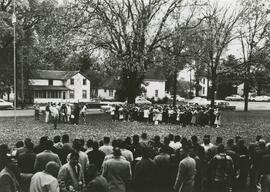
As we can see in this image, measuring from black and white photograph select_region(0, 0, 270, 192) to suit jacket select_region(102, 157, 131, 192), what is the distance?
0.02m

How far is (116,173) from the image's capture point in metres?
9.75

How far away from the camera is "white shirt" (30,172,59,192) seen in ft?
26.1

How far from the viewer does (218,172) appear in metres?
11.0

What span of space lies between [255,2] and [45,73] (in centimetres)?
4897

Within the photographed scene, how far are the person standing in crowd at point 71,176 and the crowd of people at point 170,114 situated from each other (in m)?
24.3

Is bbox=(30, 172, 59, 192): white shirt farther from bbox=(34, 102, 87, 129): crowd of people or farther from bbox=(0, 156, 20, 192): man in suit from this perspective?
bbox=(34, 102, 87, 129): crowd of people

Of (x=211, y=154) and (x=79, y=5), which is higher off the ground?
(x=79, y=5)

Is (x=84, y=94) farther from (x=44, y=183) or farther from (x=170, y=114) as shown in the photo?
(x=44, y=183)

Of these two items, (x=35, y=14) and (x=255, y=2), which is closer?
(x=255, y=2)

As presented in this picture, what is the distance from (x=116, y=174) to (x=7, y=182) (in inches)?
94.7

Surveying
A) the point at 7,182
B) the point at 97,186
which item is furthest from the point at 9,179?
the point at 97,186

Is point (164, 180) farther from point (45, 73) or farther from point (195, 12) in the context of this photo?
point (45, 73)

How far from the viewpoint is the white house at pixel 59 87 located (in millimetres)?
85188

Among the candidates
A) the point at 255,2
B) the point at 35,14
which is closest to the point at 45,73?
the point at 35,14
